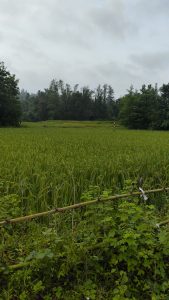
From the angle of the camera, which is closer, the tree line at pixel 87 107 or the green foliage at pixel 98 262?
the green foliage at pixel 98 262

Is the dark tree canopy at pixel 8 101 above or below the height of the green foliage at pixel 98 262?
above

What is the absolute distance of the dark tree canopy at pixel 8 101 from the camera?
144ft

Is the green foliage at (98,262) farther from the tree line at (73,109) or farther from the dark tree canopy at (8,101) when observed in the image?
the tree line at (73,109)

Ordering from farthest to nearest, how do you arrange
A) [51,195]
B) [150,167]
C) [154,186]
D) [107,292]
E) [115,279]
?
[150,167] → [154,186] → [51,195] → [115,279] → [107,292]

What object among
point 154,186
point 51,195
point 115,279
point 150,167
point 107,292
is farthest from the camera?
point 150,167

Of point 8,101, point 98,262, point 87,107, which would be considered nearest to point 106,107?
point 87,107

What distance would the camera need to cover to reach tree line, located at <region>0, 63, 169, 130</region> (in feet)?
148

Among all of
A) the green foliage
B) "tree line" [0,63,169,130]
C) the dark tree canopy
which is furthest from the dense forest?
the green foliage

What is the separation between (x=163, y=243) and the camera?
8.80 ft

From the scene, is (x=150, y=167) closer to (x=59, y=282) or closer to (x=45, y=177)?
(x=45, y=177)

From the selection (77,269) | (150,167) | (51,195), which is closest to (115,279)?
(77,269)

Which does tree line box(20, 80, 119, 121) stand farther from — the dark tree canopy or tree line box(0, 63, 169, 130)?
the dark tree canopy

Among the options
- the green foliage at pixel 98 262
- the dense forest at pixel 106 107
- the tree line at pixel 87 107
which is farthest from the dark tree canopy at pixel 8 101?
the green foliage at pixel 98 262

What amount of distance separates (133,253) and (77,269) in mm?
456
